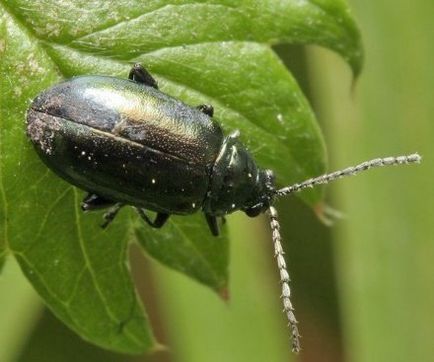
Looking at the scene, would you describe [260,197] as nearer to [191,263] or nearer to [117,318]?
[191,263]

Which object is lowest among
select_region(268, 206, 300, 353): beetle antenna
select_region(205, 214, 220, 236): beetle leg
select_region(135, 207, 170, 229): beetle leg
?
select_region(268, 206, 300, 353): beetle antenna

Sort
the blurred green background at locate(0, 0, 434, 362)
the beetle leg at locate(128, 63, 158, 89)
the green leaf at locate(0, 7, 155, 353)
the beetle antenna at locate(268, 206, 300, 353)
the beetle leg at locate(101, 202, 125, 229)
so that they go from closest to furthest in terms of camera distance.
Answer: the green leaf at locate(0, 7, 155, 353) → the beetle leg at locate(128, 63, 158, 89) → the beetle leg at locate(101, 202, 125, 229) → the beetle antenna at locate(268, 206, 300, 353) → the blurred green background at locate(0, 0, 434, 362)

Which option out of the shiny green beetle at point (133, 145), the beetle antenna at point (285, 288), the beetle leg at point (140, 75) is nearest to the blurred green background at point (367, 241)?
the beetle antenna at point (285, 288)

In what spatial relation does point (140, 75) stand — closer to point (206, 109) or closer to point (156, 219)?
point (206, 109)

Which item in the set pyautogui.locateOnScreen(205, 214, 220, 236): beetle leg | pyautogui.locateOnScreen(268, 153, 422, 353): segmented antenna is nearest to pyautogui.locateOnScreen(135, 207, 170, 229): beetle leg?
pyautogui.locateOnScreen(205, 214, 220, 236): beetle leg

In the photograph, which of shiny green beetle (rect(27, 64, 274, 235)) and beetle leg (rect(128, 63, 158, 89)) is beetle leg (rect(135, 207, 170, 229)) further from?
beetle leg (rect(128, 63, 158, 89))

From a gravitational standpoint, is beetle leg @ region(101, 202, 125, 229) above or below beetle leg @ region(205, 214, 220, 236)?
above

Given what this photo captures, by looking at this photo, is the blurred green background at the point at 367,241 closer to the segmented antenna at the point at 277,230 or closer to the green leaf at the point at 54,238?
the segmented antenna at the point at 277,230

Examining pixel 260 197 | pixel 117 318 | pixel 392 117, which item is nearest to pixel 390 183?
pixel 392 117

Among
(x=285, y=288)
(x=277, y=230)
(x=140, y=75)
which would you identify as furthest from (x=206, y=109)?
(x=285, y=288)
